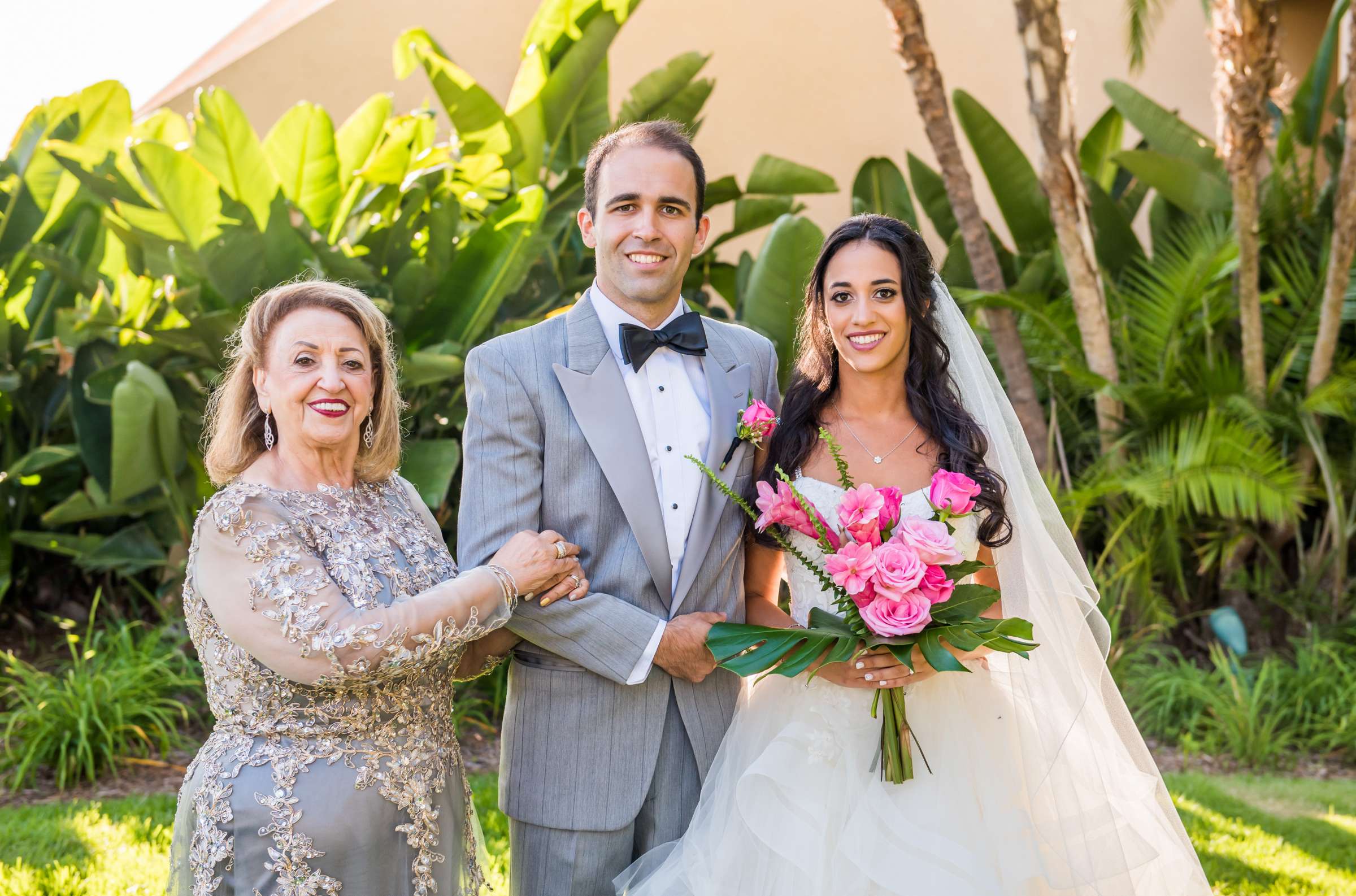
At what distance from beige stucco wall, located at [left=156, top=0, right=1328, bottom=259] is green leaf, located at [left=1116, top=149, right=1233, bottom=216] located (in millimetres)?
1879

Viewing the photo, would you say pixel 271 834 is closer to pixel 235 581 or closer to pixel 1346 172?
pixel 235 581

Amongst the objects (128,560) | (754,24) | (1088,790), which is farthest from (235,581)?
(754,24)

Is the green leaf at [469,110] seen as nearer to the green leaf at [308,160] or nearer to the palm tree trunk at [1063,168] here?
the green leaf at [308,160]

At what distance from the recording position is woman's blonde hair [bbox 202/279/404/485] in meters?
2.41

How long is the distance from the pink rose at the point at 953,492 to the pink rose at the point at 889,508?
8 cm

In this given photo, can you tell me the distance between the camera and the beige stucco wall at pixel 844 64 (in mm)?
8758

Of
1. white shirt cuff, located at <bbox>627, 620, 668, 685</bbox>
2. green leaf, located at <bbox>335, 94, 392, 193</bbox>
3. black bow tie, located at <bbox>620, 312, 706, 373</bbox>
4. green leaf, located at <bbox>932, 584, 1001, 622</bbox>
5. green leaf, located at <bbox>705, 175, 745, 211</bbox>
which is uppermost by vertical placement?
green leaf, located at <bbox>335, 94, 392, 193</bbox>

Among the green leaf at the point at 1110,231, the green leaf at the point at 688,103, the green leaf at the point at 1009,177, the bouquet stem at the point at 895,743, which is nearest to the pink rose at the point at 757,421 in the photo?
the bouquet stem at the point at 895,743

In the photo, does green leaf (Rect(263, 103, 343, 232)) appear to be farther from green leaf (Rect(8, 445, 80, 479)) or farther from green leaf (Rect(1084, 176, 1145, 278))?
green leaf (Rect(1084, 176, 1145, 278))

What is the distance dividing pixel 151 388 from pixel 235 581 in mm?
3031

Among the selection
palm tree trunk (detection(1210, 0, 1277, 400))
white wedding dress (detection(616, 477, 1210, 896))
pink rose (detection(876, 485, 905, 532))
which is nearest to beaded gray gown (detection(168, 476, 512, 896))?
white wedding dress (detection(616, 477, 1210, 896))

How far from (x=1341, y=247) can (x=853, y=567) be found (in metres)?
5.02

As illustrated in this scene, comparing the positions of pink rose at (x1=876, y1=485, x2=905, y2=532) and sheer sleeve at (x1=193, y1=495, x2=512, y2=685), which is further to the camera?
pink rose at (x1=876, y1=485, x2=905, y2=532)

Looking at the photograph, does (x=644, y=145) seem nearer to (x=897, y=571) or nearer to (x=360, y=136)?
(x=897, y=571)
